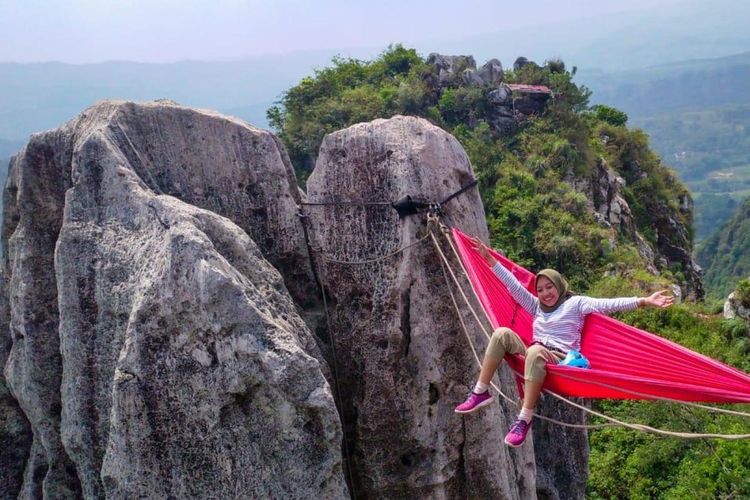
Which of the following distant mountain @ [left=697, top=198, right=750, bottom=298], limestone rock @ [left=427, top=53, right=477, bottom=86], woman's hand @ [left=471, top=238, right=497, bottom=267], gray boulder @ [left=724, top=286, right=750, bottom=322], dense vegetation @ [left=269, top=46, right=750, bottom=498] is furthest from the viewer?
distant mountain @ [left=697, top=198, right=750, bottom=298]

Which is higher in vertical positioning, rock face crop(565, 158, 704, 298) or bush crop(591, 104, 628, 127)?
bush crop(591, 104, 628, 127)

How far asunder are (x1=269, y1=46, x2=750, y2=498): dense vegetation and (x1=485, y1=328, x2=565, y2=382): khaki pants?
9.79 meters

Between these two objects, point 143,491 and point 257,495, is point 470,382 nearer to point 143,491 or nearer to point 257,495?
point 257,495

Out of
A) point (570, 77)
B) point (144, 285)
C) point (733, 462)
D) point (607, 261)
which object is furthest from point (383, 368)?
point (570, 77)

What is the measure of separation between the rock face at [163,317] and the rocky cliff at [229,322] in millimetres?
16

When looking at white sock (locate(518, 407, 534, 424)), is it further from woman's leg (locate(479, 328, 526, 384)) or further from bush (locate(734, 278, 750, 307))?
bush (locate(734, 278, 750, 307))

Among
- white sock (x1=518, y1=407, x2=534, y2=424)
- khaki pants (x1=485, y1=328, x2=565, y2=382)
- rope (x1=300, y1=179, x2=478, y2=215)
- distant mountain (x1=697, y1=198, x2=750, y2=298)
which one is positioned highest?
rope (x1=300, y1=179, x2=478, y2=215)

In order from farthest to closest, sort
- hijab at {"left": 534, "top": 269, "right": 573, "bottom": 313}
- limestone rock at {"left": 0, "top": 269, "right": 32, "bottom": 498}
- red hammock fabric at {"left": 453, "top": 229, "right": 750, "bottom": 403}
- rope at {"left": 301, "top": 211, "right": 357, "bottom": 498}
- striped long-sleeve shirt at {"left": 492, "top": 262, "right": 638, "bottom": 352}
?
limestone rock at {"left": 0, "top": 269, "right": 32, "bottom": 498}, rope at {"left": 301, "top": 211, "right": 357, "bottom": 498}, hijab at {"left": 534, "top": 269, "right": 573, "bottom": 313}, striped long-sleeve shirt at {"left": 492, "top": 262, "right": 638, "bottom": 352}, red hammock fabric at {"left": 453, "top": 229, "right": 750, "bottom": 403}

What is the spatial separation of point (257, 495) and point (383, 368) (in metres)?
1.75

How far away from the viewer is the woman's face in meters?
6.25

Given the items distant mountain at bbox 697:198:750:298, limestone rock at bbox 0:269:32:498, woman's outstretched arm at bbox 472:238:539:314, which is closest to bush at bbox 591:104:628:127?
distant mountain at bbox 697:198:750:298

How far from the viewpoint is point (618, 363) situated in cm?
586

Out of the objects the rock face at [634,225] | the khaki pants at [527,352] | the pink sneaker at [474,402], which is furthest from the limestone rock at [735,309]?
the pink sneaker at [474,402]

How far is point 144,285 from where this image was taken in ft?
18.1
